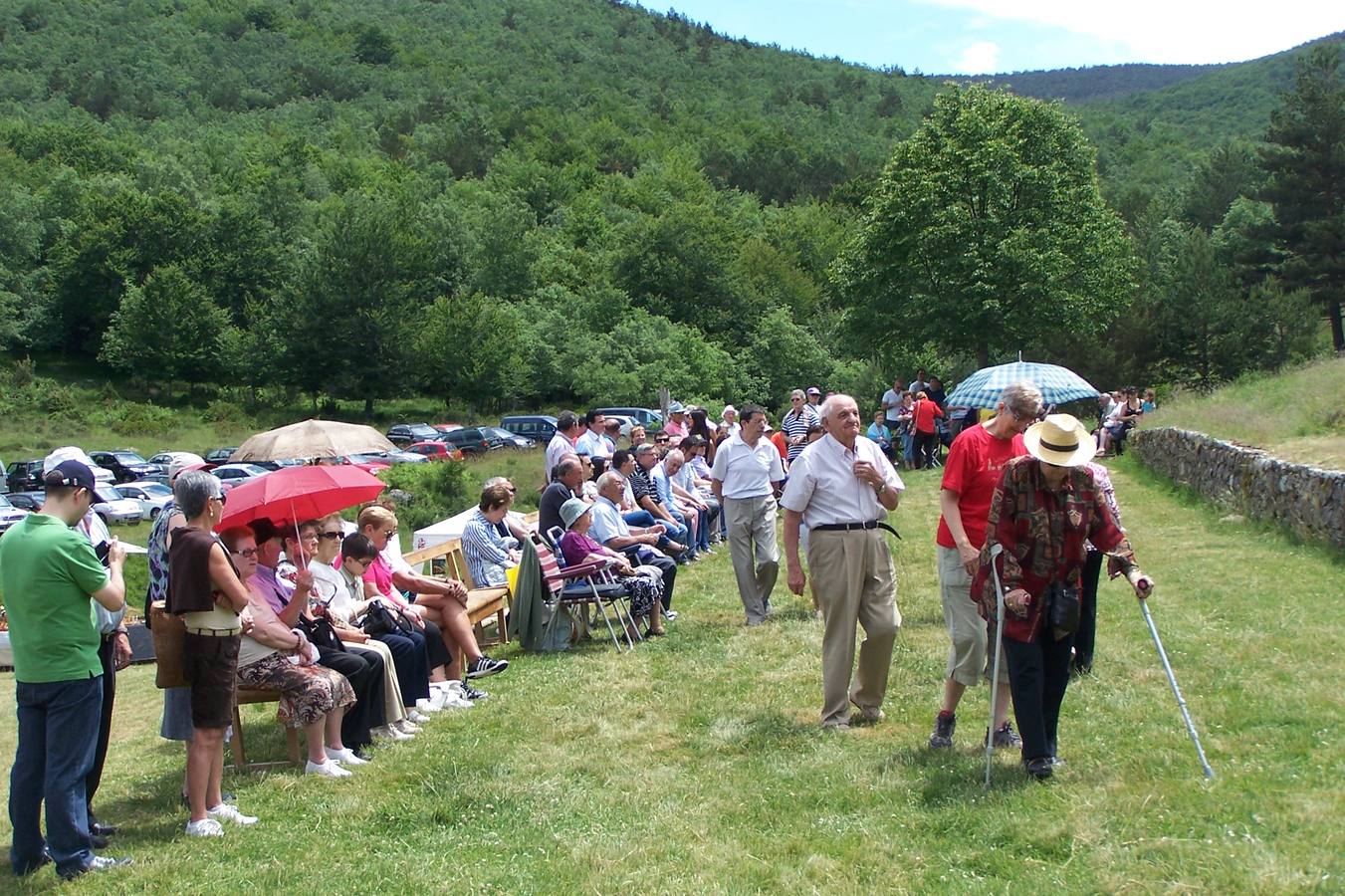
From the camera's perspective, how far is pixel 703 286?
70.1 m

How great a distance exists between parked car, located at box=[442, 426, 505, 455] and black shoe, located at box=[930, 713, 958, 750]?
119ft

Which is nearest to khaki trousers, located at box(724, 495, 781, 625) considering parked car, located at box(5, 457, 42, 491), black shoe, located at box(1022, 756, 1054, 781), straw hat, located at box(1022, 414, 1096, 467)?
black shoe, located at box(1022, 756, 1054, 781)

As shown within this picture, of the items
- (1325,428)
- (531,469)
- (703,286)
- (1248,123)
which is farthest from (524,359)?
(1248,123)

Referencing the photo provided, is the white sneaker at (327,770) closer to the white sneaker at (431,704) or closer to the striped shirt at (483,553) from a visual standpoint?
the white sneaker at (431,704)

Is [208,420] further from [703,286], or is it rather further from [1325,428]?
[1325,428]

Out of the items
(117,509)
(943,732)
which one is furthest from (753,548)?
(117,509)

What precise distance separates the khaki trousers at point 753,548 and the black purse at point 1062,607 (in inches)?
191

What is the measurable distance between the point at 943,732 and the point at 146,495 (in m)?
32.3

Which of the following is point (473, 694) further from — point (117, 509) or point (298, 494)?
point (117, 509)

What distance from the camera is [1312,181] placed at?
144 feet

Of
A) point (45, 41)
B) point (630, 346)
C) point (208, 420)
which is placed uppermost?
point (45, 41)

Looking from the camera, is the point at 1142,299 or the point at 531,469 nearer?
the point at 531,469

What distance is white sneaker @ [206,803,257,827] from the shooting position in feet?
17.7

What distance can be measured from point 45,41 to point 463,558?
6303 inches
